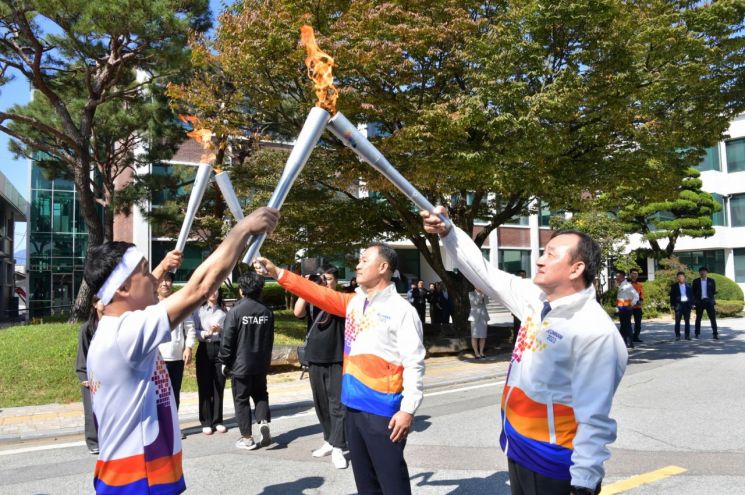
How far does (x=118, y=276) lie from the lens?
257cm

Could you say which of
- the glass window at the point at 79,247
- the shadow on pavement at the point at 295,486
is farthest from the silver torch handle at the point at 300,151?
the glass window at the point at 79,247

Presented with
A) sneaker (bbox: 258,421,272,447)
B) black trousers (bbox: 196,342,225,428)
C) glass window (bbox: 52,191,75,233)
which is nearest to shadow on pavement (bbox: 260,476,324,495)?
sneaker (bbox: 258,421,272,447)

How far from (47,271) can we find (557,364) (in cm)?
3618

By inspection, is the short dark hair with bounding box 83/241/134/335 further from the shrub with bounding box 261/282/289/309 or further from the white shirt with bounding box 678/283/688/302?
the shrub with bounding box 261/282/289/309

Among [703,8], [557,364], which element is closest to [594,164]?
[703,8]

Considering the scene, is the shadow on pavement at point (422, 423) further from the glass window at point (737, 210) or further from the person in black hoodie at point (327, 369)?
the glass window at point (737, 210)

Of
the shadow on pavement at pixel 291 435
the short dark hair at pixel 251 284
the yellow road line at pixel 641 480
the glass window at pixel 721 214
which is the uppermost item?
the glass window at pixel 721 214

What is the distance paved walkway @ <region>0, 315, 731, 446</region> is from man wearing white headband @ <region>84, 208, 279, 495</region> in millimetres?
5452

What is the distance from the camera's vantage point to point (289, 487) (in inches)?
201

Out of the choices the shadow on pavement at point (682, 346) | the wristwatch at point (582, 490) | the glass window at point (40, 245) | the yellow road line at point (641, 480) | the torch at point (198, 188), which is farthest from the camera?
the glass window at point (40, 245)

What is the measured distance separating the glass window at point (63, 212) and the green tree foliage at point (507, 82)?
24.6m

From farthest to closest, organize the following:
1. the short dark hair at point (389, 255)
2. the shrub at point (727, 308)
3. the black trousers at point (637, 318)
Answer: the shrub at point (727, 308) < the black trousers at point (637, 318) < the short dark hair at point (389, 255)

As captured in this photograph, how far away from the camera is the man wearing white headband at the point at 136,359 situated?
2.38 m

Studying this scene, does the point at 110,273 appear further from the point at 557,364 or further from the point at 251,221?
the point at 557,364
